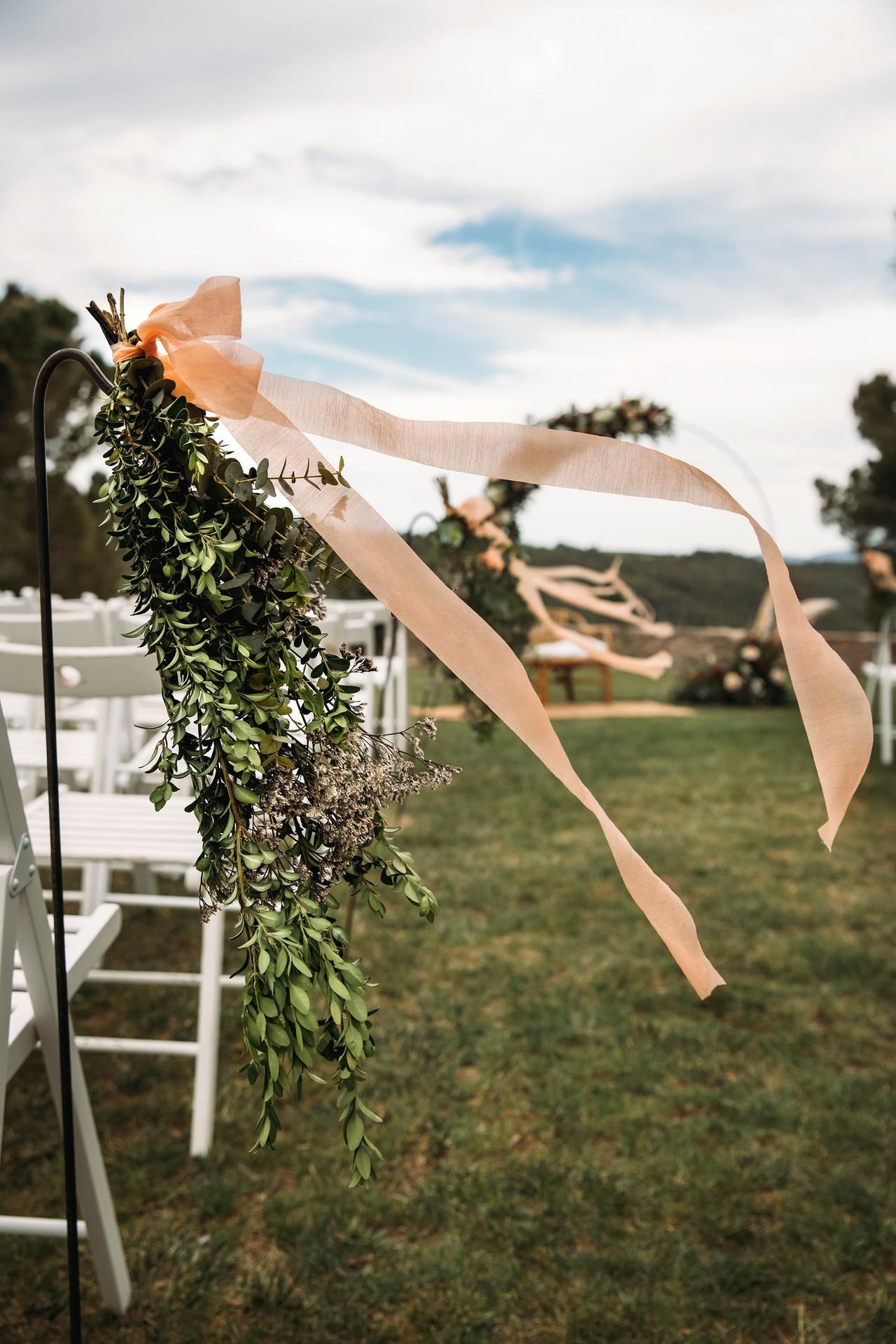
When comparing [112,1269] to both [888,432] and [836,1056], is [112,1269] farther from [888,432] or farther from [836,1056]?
[888,432]

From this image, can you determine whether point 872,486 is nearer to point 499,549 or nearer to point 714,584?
point 714,584

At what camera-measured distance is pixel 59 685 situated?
2156 mm

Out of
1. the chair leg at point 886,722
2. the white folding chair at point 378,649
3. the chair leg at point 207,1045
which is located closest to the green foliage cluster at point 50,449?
the white folding chair at point 378,649

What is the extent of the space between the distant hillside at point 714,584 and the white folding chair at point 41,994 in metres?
12.3

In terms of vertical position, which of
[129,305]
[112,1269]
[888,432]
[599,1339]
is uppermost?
[888,432]

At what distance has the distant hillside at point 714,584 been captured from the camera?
579 inches

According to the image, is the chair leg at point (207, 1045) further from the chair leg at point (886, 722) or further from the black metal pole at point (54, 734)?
the chair leg at point (886, 722)

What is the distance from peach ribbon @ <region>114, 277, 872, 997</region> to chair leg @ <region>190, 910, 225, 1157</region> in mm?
1443

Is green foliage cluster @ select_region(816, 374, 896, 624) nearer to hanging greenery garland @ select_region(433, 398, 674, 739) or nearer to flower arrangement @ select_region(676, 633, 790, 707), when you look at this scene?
flower arrangement @ select_region(676, 633, 790, 707)

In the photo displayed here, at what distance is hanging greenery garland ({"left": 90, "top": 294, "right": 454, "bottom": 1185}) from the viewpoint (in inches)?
29.5

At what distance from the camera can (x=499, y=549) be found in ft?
8.67

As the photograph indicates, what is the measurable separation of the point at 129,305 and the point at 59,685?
1440mm

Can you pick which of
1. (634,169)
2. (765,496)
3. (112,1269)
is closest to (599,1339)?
(112,1269)

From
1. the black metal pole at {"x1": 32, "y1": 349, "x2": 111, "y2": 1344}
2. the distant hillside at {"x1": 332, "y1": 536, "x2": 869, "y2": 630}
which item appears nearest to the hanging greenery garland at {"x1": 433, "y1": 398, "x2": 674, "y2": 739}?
the black metal pole at {"x1": 32, "y1": 349, "x2": 111, "y2": 1344}
